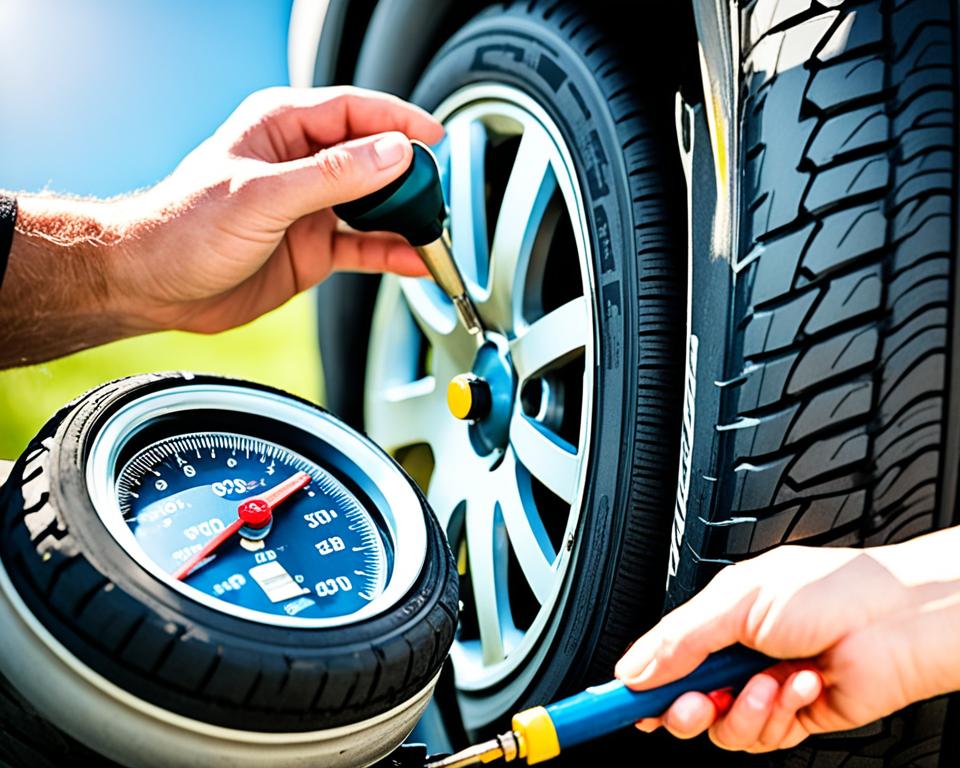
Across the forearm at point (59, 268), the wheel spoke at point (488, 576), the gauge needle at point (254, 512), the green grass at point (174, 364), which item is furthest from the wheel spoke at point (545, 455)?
the green grass at point (174, 364)

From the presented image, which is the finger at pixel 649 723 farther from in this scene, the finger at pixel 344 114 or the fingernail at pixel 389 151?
the finger at pixel 344 114

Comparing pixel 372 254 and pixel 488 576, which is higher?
pixel 372 254

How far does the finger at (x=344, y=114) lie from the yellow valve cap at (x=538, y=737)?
0.94 m

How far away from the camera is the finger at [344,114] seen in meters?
1.49

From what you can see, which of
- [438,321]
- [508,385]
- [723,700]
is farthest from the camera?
[438,321]

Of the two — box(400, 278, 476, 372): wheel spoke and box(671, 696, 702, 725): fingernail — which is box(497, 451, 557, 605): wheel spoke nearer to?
box(400, 278, 476, 372): wheel spoke

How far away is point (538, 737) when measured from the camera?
2.66 feet

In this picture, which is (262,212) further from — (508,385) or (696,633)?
(696,633)

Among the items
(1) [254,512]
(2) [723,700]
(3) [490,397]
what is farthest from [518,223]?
(2) [723,700]

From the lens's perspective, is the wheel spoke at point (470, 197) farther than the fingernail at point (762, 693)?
Yes

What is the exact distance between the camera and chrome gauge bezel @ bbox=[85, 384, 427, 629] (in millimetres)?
806

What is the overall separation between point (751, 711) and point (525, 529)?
1.71ft

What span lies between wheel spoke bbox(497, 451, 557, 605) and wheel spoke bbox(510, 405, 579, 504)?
0.03 metres

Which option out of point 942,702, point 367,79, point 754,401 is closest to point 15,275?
point 367,79
